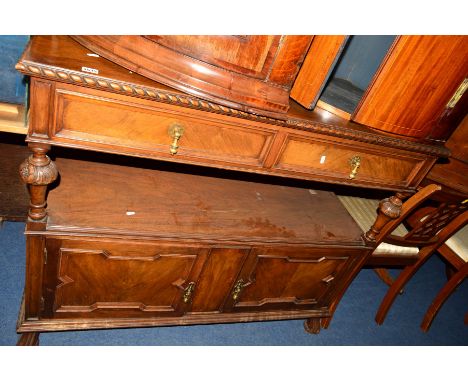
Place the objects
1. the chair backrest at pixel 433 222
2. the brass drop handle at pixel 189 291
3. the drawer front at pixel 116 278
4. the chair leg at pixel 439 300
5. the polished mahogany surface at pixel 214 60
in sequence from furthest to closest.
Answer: the chair leg at pixel 439 300 → the chair backrest at pixel 433 222 → the brass drop handle at pixel 189 291 → the drawer front at pixel 116 278 → the polished mahogany surface at pixel 214 60

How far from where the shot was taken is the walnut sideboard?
3.65 ft

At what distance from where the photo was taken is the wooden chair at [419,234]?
177 cm

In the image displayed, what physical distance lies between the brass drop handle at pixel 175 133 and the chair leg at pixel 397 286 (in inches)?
70.6

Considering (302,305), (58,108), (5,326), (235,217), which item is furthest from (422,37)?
(5,326)

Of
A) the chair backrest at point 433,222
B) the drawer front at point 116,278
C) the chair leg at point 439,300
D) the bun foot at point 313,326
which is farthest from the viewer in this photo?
the chair leg at point 439,300

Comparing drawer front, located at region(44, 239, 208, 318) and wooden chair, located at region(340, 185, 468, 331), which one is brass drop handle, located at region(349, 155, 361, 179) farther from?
drawer front, located at region(44, 239, 208, 318)

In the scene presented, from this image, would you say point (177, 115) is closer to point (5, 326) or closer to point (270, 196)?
point (270, 196)

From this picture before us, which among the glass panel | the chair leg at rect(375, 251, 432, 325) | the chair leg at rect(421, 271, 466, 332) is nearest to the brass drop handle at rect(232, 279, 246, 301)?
the glass panel

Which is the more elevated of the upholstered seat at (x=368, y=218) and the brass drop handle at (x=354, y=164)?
the brass drop handle at (x=354, y=164)

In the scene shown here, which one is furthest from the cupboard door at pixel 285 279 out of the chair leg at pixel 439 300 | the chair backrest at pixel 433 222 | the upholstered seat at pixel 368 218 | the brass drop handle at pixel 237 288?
the chair leg at pixel 439 300

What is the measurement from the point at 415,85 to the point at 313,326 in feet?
5.12

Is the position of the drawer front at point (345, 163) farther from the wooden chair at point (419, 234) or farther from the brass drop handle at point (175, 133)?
the brass drop handle at point (175, 133)

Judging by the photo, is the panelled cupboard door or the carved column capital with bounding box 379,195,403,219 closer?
the panelled cupboard door

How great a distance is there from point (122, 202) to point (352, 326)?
181 cm
